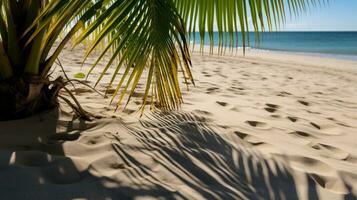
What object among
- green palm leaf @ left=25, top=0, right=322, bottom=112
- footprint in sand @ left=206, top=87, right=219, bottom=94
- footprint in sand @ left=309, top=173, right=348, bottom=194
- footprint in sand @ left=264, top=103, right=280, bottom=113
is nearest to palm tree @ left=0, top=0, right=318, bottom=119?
green palm leaf @ left=25, top=0, right=322, bottom=112

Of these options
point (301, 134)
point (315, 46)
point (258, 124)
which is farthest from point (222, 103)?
point (315, 46)

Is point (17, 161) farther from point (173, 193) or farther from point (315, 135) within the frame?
point (315, 135)

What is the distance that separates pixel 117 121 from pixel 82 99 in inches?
26.4

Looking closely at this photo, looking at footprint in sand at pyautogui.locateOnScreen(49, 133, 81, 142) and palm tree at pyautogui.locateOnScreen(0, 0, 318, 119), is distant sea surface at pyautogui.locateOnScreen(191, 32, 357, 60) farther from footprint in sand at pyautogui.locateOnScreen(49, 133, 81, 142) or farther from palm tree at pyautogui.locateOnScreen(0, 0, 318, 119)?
footprint in sand at pyautogui.locateOnScreen(49, 133, 81, 142)

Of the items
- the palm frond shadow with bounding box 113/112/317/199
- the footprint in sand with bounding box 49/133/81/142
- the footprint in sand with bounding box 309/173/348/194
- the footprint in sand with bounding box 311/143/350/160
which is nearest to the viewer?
the palm frond shadow with bounding box 113/112/317/199

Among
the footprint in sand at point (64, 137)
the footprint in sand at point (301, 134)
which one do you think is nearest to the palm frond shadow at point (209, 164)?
the footprint in sand at point (64, 137)

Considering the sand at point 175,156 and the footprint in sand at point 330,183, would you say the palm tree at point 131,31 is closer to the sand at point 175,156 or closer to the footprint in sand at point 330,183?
the sand at point 175,156

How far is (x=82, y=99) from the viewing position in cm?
254

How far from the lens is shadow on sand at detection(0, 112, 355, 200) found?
4.10 feet

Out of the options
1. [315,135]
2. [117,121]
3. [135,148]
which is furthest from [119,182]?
[315,135]

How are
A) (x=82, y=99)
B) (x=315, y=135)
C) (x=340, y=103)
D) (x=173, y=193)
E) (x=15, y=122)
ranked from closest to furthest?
1. (x=173, y=193)
2. (x=15, y=122)
3. (x=315, y=135)
4. (x=82, y=99)
5. (x=340, y=103)

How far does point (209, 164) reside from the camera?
1.57 metres

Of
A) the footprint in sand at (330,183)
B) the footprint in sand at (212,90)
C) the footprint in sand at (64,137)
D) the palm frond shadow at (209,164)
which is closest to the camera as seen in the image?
the palm frond shadow at (209,164)

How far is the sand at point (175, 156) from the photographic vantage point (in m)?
1.29
